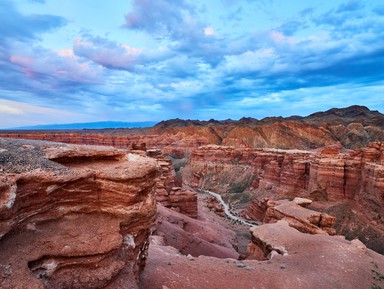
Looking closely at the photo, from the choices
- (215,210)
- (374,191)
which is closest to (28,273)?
(374,191)

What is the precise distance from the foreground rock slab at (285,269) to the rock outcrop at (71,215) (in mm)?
2821

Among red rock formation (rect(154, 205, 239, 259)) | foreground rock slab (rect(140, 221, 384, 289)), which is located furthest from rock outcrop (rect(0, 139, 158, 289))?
red rock formation (rect(154, 205, 239, 259))

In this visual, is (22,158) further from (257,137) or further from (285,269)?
(257,137)

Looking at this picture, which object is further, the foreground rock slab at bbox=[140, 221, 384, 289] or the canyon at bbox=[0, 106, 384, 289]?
the foreground rock slab at bbox=[140, 221, 384, 289]

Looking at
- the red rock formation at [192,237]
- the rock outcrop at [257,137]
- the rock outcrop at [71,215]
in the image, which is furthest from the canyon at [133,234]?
the rock outcrop at [257,137]

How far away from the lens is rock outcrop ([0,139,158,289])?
7418 mm

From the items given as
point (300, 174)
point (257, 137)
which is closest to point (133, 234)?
point (300, 174)

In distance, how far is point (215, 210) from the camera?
55.5 meters

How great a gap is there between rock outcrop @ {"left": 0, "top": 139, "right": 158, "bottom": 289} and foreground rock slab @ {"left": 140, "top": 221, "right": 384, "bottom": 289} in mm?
2821

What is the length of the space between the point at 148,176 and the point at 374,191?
3853 centimetres

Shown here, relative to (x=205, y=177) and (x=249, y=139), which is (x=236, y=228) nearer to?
(x=205, y=177)

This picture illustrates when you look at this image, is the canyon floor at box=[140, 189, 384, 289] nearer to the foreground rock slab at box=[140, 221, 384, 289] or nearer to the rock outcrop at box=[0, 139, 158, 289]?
the foreground rock slab at box=[140, 221, 384, 289]

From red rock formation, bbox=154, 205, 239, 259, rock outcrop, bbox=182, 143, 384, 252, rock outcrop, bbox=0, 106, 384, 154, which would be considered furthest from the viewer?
rock outcrop, bbox=0, 106, 384, 154

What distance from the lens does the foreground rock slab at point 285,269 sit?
1289 cm
